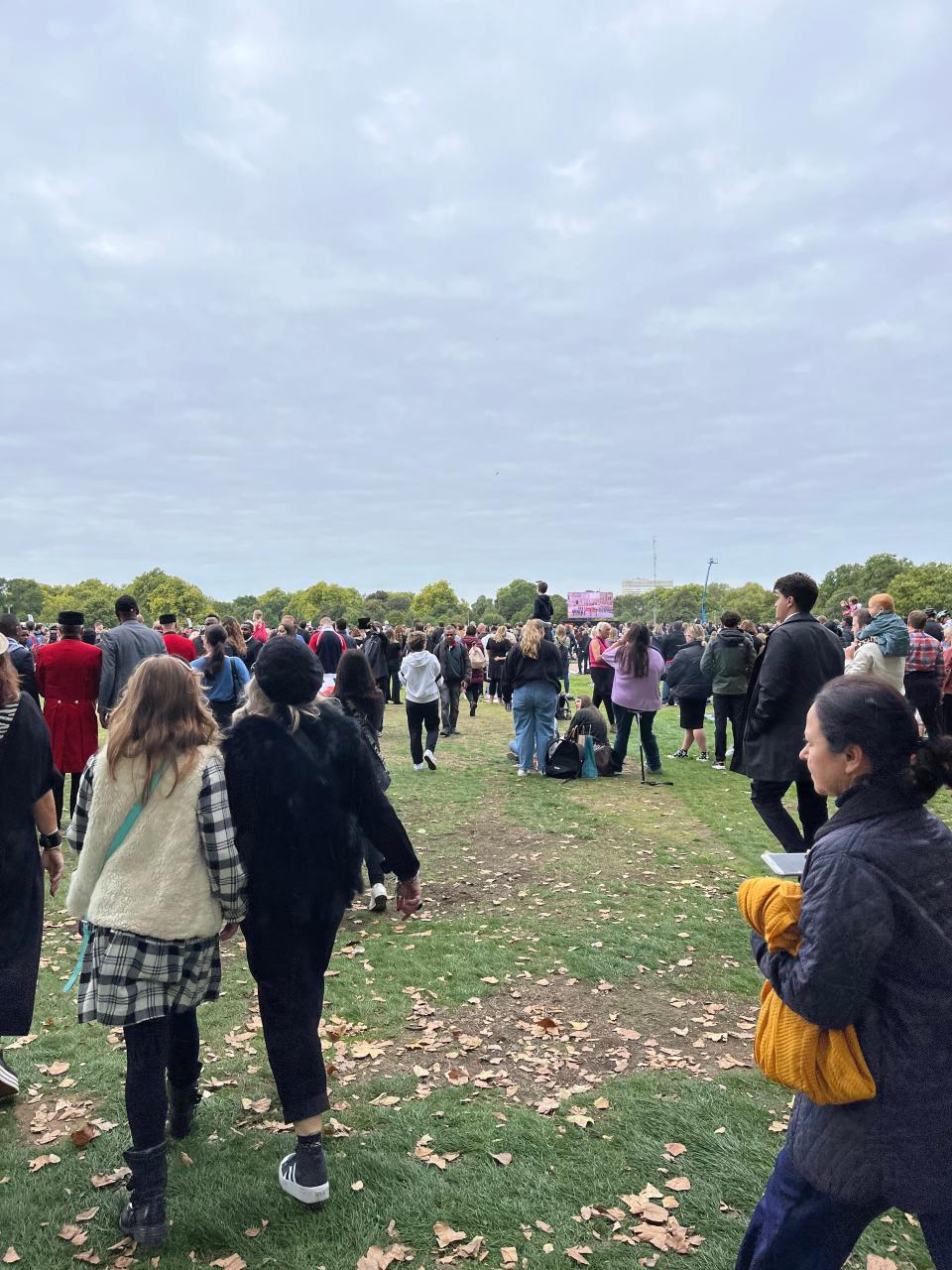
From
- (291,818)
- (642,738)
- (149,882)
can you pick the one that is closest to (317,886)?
(291,818)

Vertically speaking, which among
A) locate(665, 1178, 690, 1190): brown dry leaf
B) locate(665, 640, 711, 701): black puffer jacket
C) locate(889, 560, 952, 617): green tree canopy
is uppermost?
locate(889, 560, 952, 617): green tree canopy

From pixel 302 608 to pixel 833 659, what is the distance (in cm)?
12357

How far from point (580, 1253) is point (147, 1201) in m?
1.61

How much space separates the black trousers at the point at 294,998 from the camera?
10.3ft

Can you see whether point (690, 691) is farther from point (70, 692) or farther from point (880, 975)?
point (880, 975)

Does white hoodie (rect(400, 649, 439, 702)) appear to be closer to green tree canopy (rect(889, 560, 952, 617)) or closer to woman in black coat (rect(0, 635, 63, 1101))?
woman in black coat (rect(0, 635, 63, 1101))

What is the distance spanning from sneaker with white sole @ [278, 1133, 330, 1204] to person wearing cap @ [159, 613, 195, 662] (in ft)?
26.0

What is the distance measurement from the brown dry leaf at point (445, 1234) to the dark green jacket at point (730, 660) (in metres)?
9.28

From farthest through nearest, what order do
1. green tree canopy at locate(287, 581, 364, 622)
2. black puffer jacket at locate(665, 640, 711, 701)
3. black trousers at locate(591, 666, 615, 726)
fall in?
green tree canopy at locate(287, 581, 364, 622) < black trousers at locate(591, 666, 615, 726) < black puffer jacket at locate(665, 640, 711, 701)

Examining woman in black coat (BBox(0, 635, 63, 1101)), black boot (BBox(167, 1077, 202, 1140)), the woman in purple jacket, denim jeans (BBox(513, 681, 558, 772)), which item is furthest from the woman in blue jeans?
black boot (BBox(167, 1077, 202, 1140))

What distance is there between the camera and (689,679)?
519 inches

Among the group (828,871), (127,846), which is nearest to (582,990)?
(127,846)

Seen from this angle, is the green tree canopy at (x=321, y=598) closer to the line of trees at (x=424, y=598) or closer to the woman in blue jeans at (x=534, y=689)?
the line of trees at (x=424, y=598)

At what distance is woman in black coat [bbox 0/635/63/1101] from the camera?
3.72m
